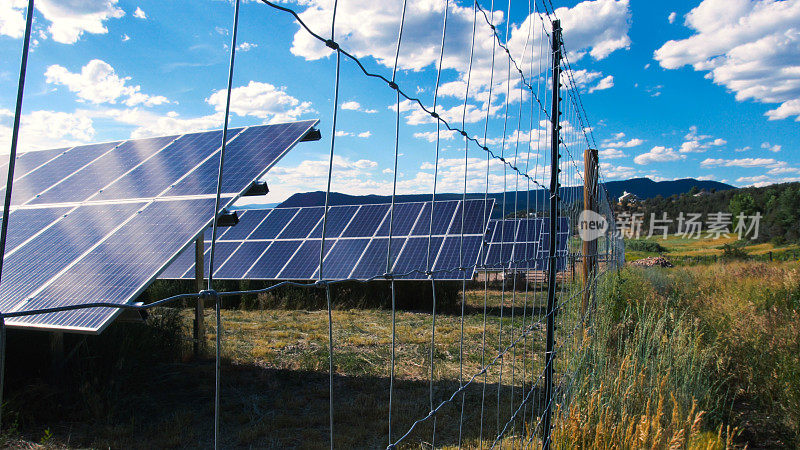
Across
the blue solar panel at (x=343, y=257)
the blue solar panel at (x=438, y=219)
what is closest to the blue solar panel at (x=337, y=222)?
the blue solar panel at (x=343, y=257)

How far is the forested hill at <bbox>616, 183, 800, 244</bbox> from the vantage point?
4369 centimetres

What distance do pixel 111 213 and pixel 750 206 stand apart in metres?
59.5

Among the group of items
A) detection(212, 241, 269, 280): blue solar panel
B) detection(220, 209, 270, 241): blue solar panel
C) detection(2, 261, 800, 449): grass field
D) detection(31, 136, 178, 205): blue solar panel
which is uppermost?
detection(31, 136, 178, 205): blue solar panel

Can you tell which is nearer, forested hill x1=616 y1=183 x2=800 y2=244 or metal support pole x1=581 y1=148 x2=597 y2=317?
metal support pole x1=581 y1=148 x2=597 y2=317

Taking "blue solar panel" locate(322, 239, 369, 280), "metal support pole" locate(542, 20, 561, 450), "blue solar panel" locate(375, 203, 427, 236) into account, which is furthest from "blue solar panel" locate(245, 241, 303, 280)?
"metal support pole" locate(542, 20, 561, 450)

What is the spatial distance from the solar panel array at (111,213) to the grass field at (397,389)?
963 mm

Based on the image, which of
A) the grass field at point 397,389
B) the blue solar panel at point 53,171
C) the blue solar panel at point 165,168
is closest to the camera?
the grass field at point 397,389

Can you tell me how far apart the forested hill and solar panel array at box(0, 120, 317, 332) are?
123ft

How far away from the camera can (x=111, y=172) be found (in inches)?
198

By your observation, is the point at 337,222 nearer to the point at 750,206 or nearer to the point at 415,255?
the point at 415,255

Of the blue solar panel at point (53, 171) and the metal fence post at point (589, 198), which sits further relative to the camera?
the metal fence post at point (589, 198)

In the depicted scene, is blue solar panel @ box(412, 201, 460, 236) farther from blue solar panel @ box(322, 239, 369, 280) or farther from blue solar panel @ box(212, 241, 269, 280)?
blue solar panel @ box(212, 241, 269, 280)

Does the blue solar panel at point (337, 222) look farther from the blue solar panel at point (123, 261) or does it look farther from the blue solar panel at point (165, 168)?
the blue solar panel at point (123, 261)

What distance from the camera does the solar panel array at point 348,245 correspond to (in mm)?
8266
